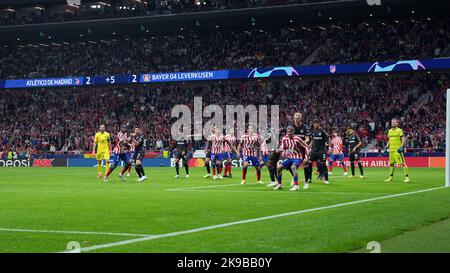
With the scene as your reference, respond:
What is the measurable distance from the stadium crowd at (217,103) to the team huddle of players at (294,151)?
17.8m

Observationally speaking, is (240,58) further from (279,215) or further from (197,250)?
(197,250)

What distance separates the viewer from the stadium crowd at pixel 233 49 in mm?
54188

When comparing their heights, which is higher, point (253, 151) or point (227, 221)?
point (253, 151)

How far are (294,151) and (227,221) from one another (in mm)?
8688

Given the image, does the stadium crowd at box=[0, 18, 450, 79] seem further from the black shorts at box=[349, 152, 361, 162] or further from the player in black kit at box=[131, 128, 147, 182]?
the player in black kit at box=[131, 128, 147, 182]

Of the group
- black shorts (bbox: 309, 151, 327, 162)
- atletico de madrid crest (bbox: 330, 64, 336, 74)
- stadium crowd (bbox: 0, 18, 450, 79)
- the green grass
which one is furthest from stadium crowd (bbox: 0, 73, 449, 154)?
the green grass

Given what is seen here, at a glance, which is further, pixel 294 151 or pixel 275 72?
pixel 275 72

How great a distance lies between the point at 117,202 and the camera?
17.3 meters

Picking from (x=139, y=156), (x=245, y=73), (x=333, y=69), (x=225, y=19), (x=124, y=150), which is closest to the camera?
(x=139, y=156)

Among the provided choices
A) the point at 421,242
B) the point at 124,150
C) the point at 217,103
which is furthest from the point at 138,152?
the point at 217,103

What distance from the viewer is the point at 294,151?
2103 centimetres

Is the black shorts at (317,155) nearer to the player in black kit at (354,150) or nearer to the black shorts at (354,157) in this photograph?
the player in black kit at (354,150)

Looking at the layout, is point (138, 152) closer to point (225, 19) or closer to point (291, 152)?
point (291, 152)

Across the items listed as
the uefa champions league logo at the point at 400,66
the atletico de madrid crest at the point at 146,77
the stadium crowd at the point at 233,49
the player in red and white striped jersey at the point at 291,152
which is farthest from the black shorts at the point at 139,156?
the atletico de madrid crest at the point at 146,77
